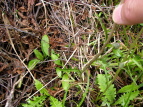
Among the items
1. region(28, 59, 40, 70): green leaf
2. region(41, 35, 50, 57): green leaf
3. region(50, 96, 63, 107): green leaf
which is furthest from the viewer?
region(41, 35, 50, 57): green leaf

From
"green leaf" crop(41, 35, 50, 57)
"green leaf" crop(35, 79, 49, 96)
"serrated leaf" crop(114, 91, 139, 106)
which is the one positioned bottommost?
"serrated leaf" crop(114, 91, 139, 106)

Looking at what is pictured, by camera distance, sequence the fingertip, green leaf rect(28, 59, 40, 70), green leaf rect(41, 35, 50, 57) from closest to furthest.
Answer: the fingertip
green leaf rect(28, 59, 40, 70)
green leaf rect(41, 35, 50, 57)

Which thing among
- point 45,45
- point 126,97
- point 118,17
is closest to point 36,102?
point 45,45

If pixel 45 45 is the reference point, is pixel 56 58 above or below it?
below

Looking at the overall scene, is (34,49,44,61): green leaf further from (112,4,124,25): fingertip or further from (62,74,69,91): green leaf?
(112,4,124,25): fingertip

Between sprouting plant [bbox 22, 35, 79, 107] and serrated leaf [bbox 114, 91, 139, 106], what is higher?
sprouting plant [bbox 22, 35, 79, 107]

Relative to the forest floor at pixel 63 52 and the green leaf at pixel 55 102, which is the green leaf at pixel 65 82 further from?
the green leaf at pixel 55 102

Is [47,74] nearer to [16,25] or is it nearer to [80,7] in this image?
[16,25]

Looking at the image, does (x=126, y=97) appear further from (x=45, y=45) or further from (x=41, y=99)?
(x=45, y=45)

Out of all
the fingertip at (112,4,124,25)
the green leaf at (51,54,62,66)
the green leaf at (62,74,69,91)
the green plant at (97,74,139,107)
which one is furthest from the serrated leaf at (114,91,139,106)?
the fingertip at (112,4,124,25)

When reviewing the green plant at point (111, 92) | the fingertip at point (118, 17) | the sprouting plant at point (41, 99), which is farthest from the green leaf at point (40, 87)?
the fingertip at point (118, 17)

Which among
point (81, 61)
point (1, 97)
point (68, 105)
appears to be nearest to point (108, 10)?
point (81, 61)
